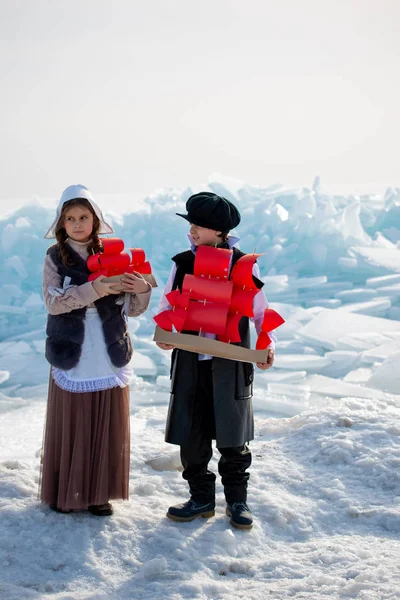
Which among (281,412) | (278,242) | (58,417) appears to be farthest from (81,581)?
(278,242)

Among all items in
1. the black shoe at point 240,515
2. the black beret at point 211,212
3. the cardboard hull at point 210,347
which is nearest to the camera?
the cardboard hull at point 210,347

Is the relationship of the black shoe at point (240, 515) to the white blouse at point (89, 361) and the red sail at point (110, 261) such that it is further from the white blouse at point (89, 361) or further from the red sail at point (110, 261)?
the red sail at point (110, 261)

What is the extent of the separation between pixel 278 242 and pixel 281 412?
440cm

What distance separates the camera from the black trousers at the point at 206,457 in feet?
10.2

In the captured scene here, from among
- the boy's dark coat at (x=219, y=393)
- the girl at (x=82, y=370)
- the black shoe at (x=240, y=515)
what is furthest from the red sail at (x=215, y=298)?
the black shoe at (x=240, y=515)

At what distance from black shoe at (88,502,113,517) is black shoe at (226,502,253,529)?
0.52 m

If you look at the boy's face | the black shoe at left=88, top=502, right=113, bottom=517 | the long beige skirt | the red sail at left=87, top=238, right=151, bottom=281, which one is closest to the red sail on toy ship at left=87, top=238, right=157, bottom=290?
the red sail at left=87, top=238, right=151, bottom=281

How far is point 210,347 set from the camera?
9.53 feet

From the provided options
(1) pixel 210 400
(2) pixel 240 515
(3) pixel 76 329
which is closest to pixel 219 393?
(1) pixel 210 400

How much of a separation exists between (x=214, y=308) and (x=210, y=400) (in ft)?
1.38

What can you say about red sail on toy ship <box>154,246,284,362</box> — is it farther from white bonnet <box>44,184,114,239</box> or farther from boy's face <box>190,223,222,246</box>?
white bonnet <box>44,184,114,239</box>

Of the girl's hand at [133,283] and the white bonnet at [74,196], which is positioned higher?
the white bonnet at [74,196]

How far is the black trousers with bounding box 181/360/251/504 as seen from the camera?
3109 millimetres

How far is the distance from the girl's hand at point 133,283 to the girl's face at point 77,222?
0.87ft
